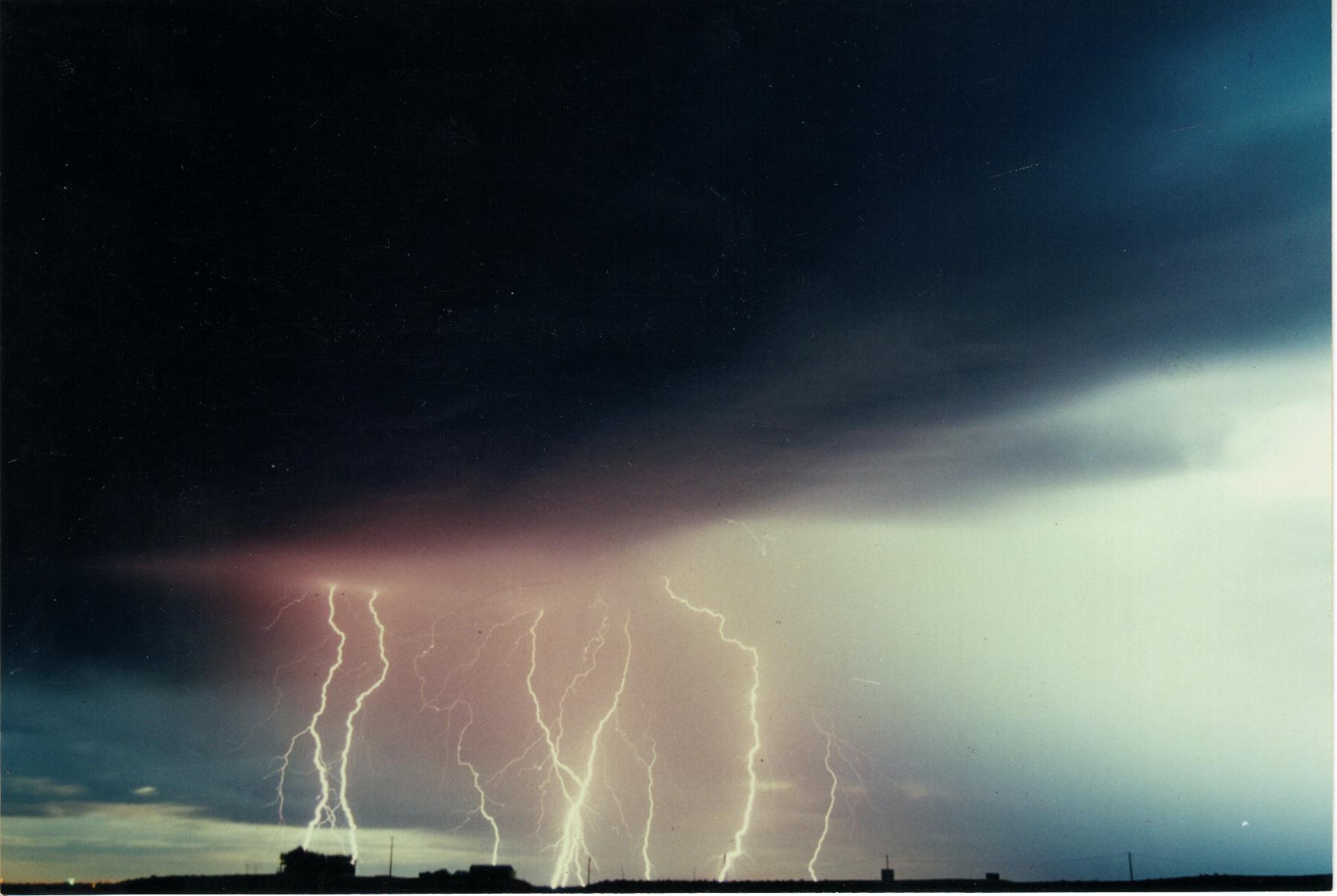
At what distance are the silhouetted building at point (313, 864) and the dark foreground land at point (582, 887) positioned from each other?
59mm

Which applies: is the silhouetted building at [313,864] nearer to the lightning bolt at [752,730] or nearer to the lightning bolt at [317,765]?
the lightning bolt at [317,765]

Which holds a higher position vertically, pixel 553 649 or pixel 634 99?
pixel 634 99

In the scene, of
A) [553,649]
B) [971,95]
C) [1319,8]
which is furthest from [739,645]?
[1319,8]

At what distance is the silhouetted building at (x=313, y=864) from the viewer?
4.86m

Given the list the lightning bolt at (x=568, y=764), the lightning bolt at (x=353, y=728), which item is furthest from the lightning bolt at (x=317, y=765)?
the lightning bolt at (x=568, y=764)

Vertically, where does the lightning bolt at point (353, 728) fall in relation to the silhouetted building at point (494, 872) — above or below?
above

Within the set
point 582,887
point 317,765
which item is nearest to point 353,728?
point 317,765

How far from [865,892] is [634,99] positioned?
14.2ft

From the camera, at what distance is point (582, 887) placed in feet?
15.8

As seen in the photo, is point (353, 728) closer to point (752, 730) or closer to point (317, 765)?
point (317, 765)

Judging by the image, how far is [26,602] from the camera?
486 cm

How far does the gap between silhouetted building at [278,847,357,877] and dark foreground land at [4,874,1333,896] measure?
59 mm

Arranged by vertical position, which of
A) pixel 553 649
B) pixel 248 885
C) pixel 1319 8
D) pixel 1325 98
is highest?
pixel 1319 8

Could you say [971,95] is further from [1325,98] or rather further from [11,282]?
[11,282]
